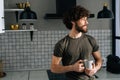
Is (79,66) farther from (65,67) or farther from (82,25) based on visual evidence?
(82,25)

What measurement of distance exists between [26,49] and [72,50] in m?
1.78

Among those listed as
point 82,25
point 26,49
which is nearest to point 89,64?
point 82,25

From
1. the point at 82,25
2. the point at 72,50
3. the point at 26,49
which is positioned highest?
the point at 82,25

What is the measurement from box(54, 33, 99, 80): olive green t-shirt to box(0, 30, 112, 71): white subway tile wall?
1.70 metres

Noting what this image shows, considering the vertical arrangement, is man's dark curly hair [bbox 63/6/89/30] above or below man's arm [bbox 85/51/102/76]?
above

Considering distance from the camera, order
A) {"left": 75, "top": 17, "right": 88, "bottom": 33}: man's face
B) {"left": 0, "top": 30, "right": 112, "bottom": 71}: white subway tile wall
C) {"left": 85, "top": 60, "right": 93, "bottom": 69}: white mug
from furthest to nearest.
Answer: {"left": 0, "top": 30, "right": 112, "bottom": 71}: white subway tile wall
{"left": 75, "top": 17, "right": 88, "bottom": 33}: man's face
{"left": 85, "top": 60, "right": 93, "bottom": 69}: white mug

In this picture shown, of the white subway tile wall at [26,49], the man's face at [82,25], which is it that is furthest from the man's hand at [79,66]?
the white subway tile wall at [26,49]

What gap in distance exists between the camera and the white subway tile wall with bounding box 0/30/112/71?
3.41 meters

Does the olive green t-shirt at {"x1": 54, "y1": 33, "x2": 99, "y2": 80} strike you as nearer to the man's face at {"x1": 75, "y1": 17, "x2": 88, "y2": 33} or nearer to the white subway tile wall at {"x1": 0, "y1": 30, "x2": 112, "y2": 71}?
the man's face at {"x1": 75, "y1": 17, "x2": 88, "y2": 33}

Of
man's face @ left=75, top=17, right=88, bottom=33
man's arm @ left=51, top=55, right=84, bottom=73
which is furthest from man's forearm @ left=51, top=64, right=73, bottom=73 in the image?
man's face @ left=75, top=17, right=88, bottom=33

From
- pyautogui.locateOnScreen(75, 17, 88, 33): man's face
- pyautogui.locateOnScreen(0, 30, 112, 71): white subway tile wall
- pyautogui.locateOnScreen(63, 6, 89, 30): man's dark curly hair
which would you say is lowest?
pyautogui.locateOnScreen(0, 30, 112, 71): white subway tile wall

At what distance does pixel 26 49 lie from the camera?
346cm

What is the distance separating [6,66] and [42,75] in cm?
62

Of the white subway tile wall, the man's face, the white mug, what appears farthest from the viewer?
the white subway tile wall
